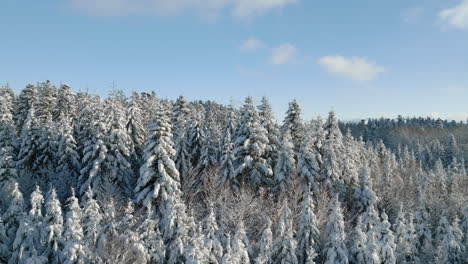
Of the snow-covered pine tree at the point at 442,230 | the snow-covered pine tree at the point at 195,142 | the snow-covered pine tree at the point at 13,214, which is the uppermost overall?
the snow-covered pine tree at the point at 195,142

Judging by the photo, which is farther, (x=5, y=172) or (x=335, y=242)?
(x=5, y=172)

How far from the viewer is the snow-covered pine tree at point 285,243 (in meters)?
32.0

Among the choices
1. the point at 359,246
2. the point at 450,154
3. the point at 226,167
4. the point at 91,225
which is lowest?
the point at 359,246

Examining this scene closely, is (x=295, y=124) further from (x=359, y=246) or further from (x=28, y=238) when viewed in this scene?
(x=28, y=238)

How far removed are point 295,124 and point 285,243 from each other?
17.5m

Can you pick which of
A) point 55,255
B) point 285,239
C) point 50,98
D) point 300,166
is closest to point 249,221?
point 285,239

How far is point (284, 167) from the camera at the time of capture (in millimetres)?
41875

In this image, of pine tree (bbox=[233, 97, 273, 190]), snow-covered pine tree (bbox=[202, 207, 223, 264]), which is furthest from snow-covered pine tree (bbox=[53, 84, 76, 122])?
snow-covered pine tree (bbox=[202, 207, 223, 264])

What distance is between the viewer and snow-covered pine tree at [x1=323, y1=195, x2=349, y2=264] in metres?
32.0

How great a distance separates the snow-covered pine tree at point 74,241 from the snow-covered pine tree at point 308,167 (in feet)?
74.4

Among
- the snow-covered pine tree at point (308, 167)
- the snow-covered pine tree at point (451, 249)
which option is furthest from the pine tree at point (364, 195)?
the snow-covered pine tree at point (451, 249)

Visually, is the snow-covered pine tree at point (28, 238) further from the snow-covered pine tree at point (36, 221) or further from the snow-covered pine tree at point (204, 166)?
the snow-covered pine tree at point (204, 166)

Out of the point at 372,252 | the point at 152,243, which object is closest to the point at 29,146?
the point at 152,243

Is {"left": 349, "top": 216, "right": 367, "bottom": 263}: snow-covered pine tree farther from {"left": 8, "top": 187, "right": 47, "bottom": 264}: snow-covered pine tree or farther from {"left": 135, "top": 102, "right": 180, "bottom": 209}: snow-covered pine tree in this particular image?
{"left": 8, "top": 187, "right": 47, "bottom": 264}: snow-covered pine tree
